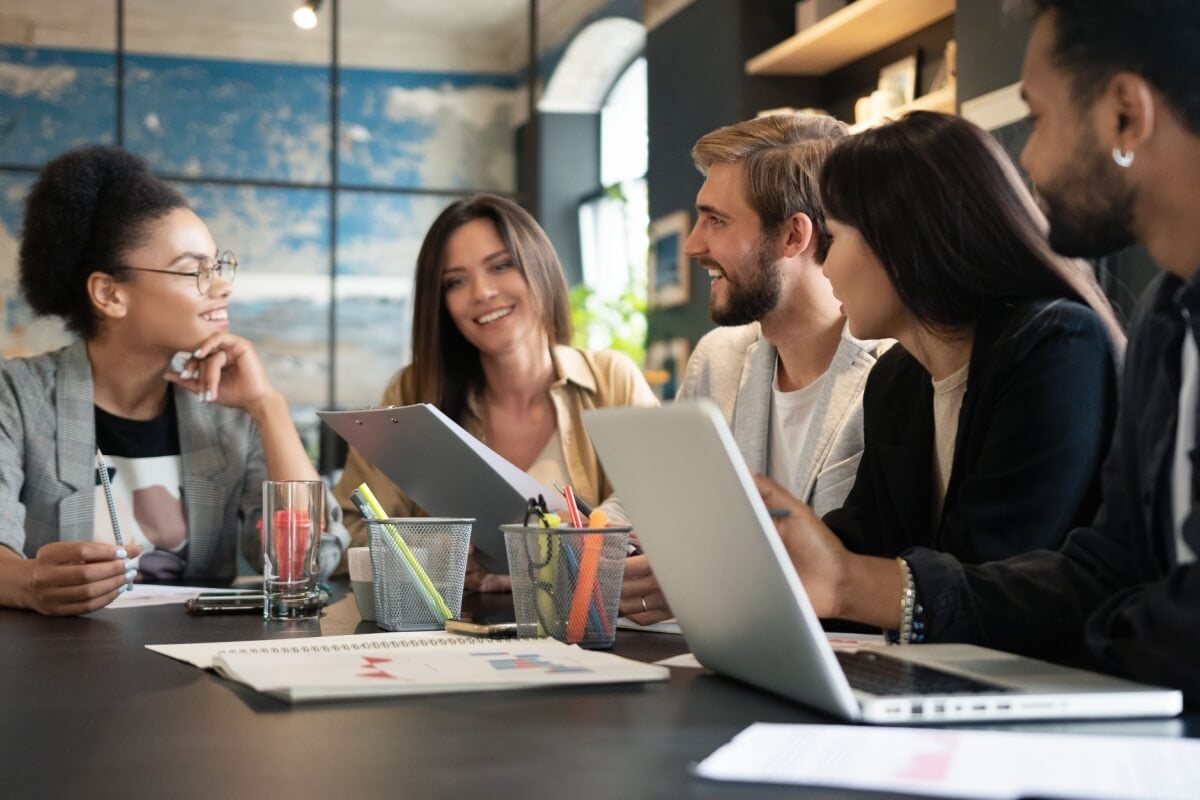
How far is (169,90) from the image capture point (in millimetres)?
6184

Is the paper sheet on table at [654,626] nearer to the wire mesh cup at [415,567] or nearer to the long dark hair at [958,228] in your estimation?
the wire mesh cup at [415,567]

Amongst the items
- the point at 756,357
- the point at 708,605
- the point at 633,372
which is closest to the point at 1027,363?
the point at 708,605

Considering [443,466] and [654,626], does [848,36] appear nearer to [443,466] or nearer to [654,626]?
[443,466]

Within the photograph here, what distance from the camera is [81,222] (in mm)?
2484

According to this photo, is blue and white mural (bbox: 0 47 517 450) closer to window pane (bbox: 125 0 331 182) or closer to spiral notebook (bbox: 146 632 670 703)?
window pane (bbox: 125 0 331 182)

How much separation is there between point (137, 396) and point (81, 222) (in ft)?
1.18

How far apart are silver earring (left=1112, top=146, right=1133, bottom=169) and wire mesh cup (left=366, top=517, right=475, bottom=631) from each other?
2.44ft

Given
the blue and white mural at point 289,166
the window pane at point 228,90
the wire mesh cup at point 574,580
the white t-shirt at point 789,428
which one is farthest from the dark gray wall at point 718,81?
the wire mesh cup at point 574,580

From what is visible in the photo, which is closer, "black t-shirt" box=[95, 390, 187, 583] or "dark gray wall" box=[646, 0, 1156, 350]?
"black t-shirt" box=[95, 390, 187, 583]

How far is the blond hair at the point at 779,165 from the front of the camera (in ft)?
7.71

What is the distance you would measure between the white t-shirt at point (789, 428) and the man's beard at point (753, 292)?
0.48ft

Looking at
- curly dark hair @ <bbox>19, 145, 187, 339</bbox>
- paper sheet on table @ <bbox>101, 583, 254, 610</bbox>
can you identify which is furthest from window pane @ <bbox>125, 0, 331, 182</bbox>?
paper sheet on table @ <bbox>101, 583, 254, 610</bbox>

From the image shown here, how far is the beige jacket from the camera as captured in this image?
2.55 meters

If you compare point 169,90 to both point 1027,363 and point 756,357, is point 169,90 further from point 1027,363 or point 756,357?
point 1027,363
